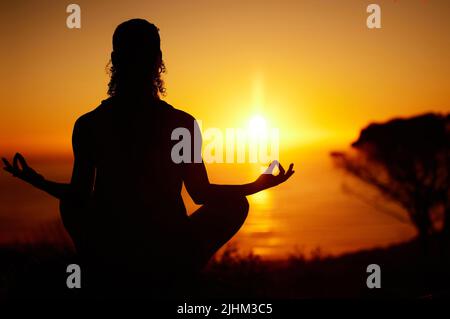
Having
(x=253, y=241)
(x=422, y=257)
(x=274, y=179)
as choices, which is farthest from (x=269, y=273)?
(x=422, y=257)

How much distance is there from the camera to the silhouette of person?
382 centimetres

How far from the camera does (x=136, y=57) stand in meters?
3.93

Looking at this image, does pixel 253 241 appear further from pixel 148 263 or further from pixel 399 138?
pixel 148 263

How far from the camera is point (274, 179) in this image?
3.91 m

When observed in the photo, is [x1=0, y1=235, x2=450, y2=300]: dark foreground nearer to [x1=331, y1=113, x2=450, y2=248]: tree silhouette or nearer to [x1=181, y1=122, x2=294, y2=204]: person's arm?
[x1=181, y1=122, x2=294, y2=204]: person's arm

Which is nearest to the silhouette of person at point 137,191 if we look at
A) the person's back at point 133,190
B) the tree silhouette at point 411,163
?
the person's back at point 133,190

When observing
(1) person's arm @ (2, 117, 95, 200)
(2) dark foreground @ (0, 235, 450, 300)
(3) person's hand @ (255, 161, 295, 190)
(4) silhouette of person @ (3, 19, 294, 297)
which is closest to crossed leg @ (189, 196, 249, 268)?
(4) silhouette of person @ (3, 19, 294, 297)

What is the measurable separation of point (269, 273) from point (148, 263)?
14.8ft

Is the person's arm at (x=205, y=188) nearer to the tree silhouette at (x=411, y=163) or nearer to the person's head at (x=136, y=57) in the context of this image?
the person's head at (x=136, y=57)

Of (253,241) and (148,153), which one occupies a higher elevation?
(148,153)

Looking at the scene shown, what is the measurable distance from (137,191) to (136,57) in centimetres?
79

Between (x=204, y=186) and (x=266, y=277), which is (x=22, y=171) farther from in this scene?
(x=266, y=277)

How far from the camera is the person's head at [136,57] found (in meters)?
3.87

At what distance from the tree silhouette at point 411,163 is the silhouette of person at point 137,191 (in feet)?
49.5
